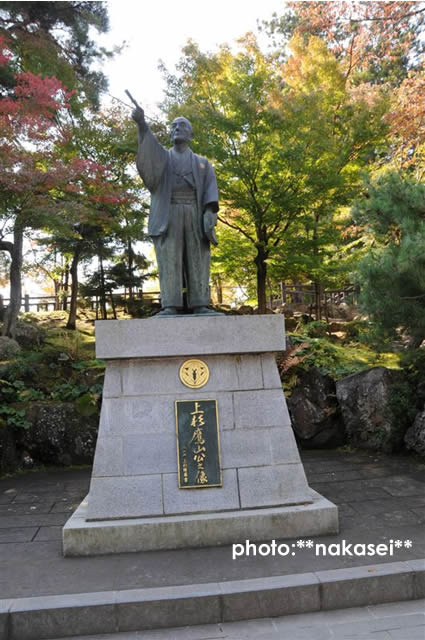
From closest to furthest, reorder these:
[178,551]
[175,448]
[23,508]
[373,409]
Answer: [178,551] < [175,448] < [23,508] < [373,409]

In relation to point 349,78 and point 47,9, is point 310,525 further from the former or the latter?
point 349,78

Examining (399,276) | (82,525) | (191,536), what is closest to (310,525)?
(191,536)

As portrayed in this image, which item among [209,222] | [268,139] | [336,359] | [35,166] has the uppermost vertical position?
[268,139]

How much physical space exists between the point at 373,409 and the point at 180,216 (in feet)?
16.1

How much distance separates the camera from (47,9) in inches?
433

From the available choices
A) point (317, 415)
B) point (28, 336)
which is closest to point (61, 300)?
point (28, 336)

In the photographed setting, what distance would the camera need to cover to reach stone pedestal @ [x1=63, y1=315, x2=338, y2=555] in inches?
163

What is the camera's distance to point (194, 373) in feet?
14.7

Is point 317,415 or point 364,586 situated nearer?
point 364,586

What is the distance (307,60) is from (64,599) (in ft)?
46.4

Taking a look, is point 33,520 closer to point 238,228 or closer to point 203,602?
point 203,602

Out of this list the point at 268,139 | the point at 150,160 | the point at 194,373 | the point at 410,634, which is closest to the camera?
the point at 410,634

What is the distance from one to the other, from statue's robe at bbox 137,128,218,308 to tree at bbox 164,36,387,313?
5764 mm

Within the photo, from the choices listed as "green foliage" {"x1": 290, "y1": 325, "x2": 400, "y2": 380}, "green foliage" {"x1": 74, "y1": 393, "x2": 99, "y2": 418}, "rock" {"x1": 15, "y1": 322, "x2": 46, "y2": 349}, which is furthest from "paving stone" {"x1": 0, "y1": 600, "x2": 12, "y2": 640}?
"rock" {"x1": 15, "y1": 322, "x2": 46, "y2": 349}
